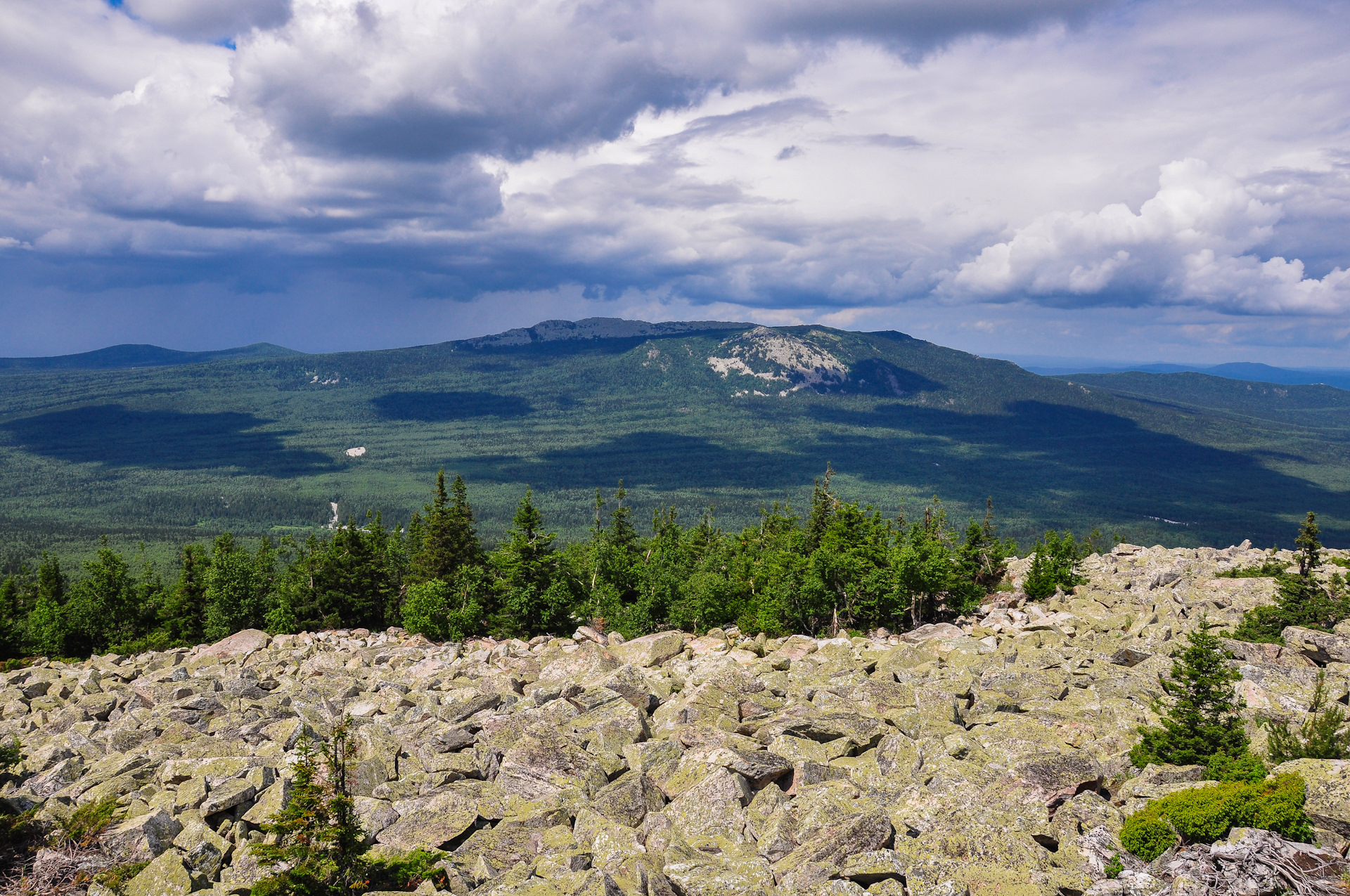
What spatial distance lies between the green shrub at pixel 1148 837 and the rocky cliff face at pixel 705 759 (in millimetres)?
474

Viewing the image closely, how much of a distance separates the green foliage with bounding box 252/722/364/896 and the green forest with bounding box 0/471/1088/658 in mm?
37354

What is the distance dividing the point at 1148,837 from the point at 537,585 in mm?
49403

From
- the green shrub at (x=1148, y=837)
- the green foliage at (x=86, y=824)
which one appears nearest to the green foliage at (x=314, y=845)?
the green foliage at (x=86, y=824)

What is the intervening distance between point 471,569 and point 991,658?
4450 centimetres

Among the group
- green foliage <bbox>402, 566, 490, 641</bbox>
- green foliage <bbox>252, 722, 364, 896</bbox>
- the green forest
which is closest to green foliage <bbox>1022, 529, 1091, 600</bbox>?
the green forest

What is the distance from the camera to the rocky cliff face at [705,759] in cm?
1730

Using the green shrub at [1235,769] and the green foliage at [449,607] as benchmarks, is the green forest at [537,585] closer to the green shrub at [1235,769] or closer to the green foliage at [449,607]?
the green foliage at [449,607]

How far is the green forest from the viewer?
56.5 m

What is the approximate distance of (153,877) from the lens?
730 inches


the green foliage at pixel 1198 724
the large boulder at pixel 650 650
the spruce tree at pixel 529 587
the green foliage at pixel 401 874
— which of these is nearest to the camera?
the green foliage at pixel 401 874

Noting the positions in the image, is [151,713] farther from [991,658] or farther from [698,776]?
[991,658]

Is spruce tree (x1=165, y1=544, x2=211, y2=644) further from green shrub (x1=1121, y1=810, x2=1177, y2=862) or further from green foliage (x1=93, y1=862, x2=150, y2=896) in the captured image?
green shrub (x1=1121, y1=810, x2=1177, y2=862)

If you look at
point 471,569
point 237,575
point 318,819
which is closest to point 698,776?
point 318,819

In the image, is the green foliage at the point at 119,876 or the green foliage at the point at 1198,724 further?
the green foliage at the point at 1198,724
